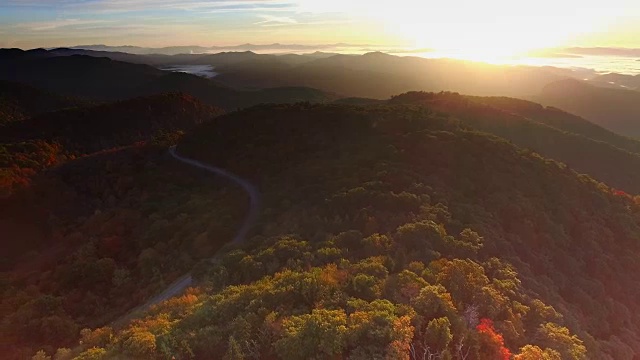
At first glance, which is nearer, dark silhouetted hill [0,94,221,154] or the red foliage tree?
the red foliage tree

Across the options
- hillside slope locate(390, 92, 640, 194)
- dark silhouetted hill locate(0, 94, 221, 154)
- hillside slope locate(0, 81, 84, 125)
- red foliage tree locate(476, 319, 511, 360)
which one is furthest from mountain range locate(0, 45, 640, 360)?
hillside slope locate(0, 81, 84, 125)

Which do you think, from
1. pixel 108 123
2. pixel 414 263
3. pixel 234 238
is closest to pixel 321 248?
pixel 414 263

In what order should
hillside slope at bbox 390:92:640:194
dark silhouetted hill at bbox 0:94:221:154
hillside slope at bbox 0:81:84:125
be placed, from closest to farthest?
hillside slope at bbox 390:92:640:194 < dark silhouetted hill at bbox 0:94:221:154 < hillside slope at bbox 0:81:84:125

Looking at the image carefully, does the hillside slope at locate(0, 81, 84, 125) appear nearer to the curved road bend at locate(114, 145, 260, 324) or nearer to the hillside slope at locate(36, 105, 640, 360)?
the curved road bend at locate(114, 145, 260, 324)

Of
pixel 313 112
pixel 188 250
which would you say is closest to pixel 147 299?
pixel 188 250

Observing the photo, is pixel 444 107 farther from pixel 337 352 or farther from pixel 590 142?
pixel 337 352

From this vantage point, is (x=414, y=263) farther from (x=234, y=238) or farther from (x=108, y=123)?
(x=108, y=123)

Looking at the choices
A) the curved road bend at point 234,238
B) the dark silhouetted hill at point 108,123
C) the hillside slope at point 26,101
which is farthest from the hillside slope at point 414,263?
the hillside slope at point 26,101

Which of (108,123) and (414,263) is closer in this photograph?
(414,263)

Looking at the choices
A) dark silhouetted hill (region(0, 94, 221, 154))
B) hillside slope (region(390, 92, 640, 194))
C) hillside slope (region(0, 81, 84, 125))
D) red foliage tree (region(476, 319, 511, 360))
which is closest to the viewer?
red foliage tree (region(476, 319, 511, 360))
